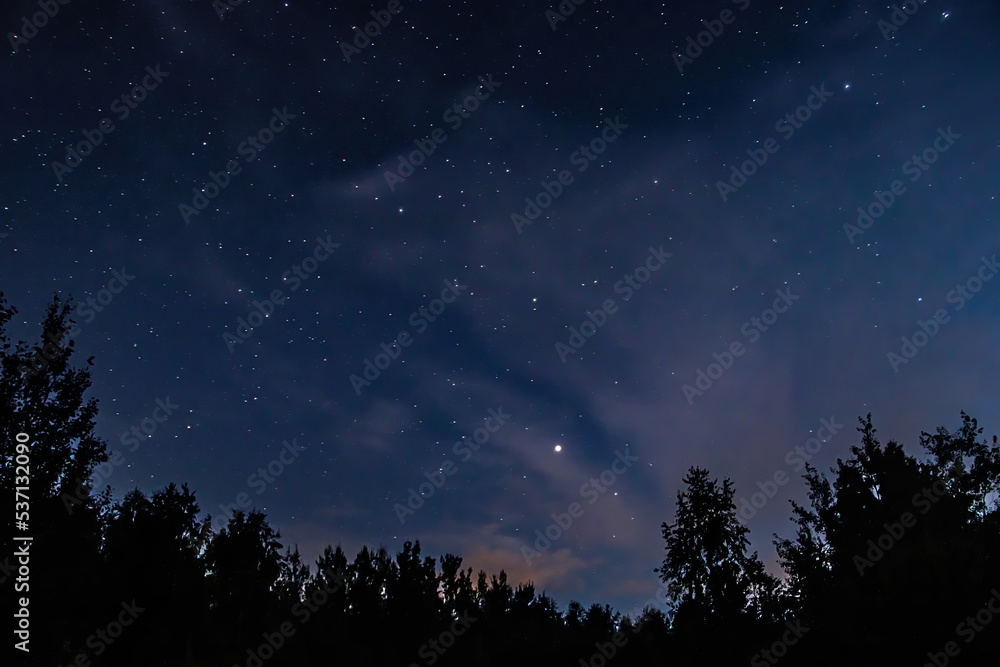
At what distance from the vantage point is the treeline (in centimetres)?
1689

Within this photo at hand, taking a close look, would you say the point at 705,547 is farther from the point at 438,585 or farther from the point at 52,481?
the point at 52,481

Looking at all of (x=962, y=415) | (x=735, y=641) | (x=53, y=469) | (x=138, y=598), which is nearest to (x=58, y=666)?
(x=138, y=598)

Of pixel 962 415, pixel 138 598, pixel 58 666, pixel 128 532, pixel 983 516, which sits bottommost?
pixel 58 666

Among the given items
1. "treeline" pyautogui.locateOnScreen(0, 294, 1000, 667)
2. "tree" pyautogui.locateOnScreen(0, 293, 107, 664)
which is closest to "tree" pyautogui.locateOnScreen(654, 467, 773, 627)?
"treeline" pyautogui.locateOnScreen(0, 294, 1000, 667)

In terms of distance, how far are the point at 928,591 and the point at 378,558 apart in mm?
39969

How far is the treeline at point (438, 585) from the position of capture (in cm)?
1689

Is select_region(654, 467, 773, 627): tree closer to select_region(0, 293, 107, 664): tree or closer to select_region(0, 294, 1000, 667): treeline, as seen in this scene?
select_region(0, 294, 1000, 667): treeline

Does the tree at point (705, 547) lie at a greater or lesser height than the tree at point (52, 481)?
greater

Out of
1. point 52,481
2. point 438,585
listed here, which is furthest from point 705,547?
point 52,481

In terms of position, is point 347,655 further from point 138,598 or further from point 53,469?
point 53,469

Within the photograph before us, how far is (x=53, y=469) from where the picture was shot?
24.9 meters

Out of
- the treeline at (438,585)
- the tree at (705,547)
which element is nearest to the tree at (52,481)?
the treeline at (438,585)

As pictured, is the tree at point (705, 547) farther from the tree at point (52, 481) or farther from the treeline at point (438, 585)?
the tree at point (52, 481)

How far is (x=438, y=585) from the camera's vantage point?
4462cm
